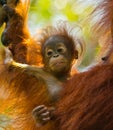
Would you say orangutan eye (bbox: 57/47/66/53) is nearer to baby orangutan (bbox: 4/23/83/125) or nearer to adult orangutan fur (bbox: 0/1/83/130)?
baby orangutan (bbox: 4/23/83/125)

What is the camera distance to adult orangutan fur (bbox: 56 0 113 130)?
258 cm

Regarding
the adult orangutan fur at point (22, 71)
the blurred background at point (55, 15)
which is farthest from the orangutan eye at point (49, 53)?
the blurred background at point (55, 15)

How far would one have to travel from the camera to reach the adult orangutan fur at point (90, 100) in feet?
8.47

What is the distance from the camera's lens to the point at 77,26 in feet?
10.3

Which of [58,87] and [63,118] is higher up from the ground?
[58,87]

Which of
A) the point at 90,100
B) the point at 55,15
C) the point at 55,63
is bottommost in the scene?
the point at 90,100

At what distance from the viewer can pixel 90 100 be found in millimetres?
2621

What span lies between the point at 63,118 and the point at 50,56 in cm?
32

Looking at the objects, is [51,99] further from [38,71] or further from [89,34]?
[89,34]

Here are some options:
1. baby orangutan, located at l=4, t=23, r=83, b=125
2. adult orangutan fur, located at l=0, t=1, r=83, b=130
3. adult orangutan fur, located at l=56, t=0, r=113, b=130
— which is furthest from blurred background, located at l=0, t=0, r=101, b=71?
→ adult orangutan fur, located at l=56, t=0, r=113, b=130

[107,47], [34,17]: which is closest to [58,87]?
[107,47]

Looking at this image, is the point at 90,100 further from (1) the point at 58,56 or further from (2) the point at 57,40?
(2) the point at 57,40

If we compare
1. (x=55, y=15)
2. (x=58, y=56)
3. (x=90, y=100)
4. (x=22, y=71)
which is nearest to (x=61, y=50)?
(x=58, y=56)

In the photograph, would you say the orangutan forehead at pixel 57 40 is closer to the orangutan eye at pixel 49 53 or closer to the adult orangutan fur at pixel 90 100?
the orangutan eye at pixel 49 53
